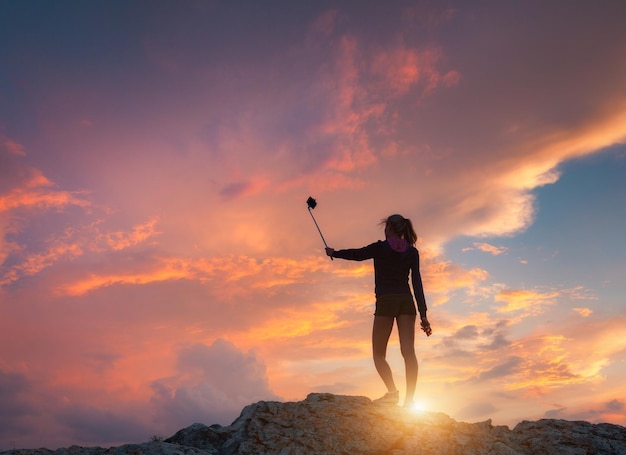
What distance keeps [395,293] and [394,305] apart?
0.80 feet

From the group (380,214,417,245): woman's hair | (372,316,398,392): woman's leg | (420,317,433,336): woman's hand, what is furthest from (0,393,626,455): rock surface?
(380,214,417,245): woman's hair

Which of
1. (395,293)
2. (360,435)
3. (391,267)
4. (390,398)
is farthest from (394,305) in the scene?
(360,435)

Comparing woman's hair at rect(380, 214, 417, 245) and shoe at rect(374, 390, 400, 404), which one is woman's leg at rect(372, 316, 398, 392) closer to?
shoe at rect(374, 390, 400, 404)

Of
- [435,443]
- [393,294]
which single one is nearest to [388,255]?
[393,294]

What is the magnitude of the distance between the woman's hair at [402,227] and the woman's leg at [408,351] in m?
1.69

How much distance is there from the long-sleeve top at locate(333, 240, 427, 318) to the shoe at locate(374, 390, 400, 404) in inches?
67.1

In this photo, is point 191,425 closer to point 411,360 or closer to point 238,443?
point 238,443

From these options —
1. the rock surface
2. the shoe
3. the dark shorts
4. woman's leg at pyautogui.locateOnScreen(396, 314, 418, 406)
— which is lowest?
the rock surface

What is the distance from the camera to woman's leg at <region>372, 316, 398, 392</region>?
11.2 meters

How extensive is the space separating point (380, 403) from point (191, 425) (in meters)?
3.62

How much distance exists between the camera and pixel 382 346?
1123 cm

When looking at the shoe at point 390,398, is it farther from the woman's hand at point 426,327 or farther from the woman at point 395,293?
the woman's hand at point 426,327

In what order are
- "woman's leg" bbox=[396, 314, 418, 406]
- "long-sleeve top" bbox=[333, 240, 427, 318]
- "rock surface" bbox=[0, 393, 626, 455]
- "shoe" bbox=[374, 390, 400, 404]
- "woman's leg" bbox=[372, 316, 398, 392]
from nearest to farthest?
"rock surface" bbox=[0, 393, 626, 455], "shoe" bbox=[374, 390, 400, 404], "woman's leg" bbox=[396, 314, 418, 406], "woman's leg" bbox=[372, 316, 398, 392], "long-sleeve top" bbox=[333, 240, 427, 318]

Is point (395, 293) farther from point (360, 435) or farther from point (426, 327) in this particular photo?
point (360, 435)
